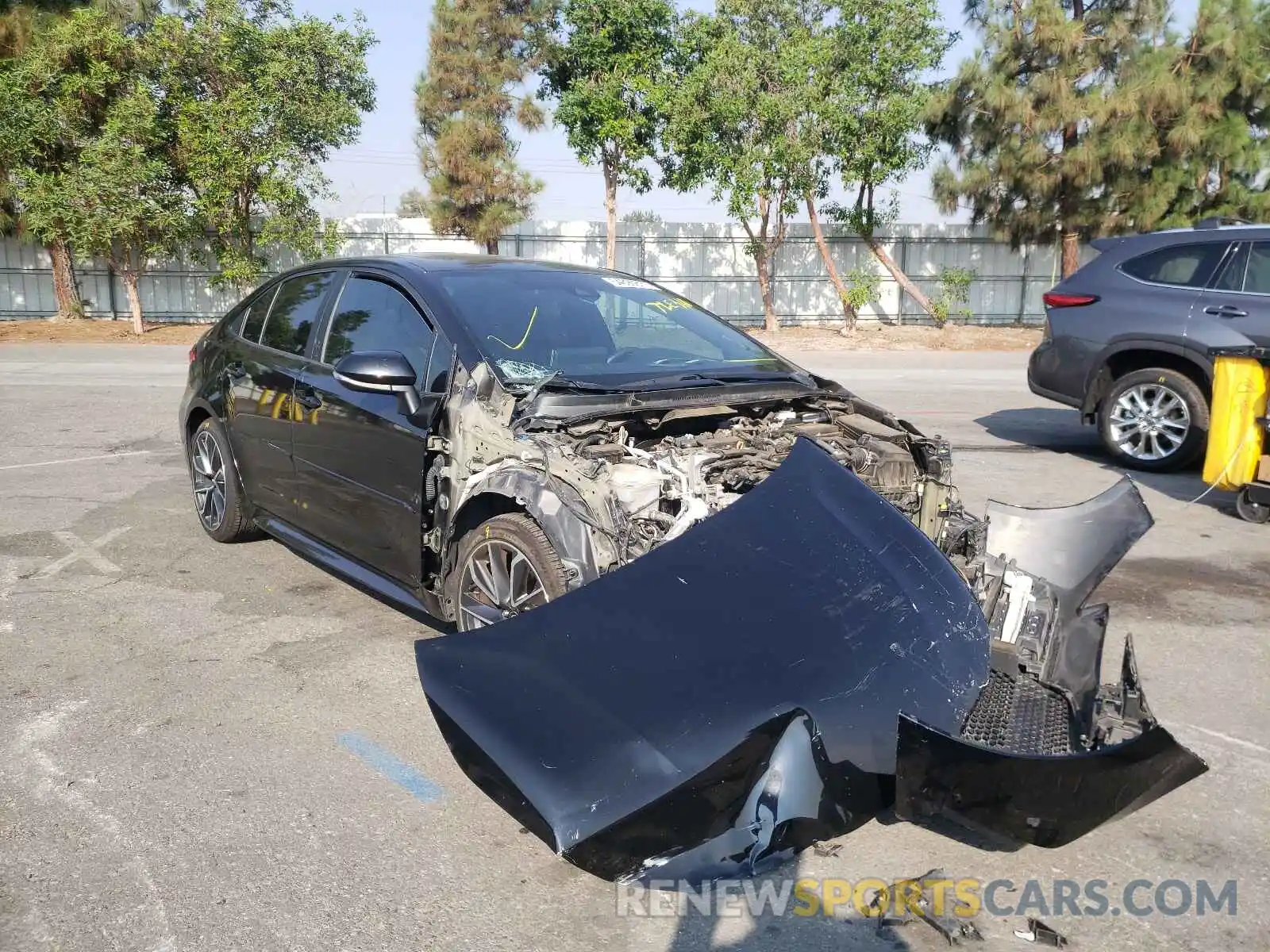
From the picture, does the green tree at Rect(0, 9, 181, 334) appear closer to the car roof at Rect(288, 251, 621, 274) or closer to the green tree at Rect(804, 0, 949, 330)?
the green tree at Rect(804, 0, 949, 330)

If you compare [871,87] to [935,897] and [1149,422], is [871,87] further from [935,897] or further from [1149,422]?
[935,897]

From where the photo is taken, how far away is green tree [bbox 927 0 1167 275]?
23.5 metres

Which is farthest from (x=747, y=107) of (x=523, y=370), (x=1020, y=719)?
(x=1020, y=719)

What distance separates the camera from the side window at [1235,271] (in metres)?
8.16

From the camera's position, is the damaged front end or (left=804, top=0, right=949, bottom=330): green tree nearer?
the damaged front end

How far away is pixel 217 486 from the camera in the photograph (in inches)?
240

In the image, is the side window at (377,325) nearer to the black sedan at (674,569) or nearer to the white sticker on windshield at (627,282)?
the black sedan at (674,569)

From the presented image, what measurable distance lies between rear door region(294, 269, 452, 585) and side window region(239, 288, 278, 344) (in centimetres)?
90

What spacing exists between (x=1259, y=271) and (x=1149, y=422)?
138cm

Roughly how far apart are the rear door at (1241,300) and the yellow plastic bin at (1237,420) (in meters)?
1.19

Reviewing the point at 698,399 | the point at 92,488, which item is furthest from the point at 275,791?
the point at 92,488

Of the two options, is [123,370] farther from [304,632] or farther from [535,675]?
[535,675]

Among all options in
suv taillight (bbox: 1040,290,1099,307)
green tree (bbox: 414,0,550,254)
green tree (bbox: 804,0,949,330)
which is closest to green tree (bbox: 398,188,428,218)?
green tree (bbox: 414,0,550,254)

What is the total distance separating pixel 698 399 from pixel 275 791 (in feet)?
6.80
